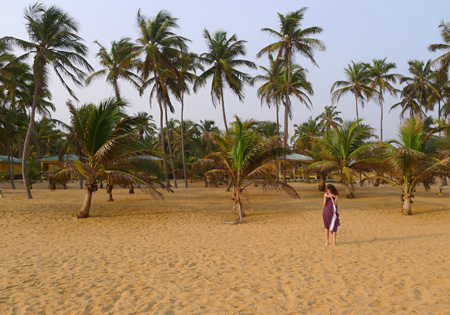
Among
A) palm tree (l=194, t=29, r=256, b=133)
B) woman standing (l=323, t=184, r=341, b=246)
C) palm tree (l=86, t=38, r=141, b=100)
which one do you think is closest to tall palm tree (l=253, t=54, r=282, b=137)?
palm tree (l=194, t=29, r=256, b=133)

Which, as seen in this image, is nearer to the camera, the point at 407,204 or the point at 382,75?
the point at 407,204

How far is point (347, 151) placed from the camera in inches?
639

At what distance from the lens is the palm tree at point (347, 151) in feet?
51.6

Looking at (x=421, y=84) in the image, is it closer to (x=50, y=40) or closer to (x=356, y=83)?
(x=356, y=83)

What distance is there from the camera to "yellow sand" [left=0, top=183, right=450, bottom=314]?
12.8 ft

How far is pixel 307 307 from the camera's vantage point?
3.79m

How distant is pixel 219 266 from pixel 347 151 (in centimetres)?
1301

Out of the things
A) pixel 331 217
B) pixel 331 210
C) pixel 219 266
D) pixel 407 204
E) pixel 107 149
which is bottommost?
pixel 219 266

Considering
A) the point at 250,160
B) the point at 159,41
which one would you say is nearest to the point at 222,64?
the point at 159,41

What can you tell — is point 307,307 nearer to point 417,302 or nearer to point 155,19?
point 417,302

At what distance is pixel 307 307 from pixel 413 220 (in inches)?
338

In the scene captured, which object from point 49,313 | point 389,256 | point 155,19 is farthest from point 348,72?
point 49,313

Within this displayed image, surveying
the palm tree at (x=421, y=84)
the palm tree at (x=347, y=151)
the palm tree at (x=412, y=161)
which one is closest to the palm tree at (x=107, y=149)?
the palm tree at (x=412, y=161)

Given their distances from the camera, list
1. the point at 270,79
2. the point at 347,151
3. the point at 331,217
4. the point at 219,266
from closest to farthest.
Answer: the point at 219,266
the point at 331,217
the point at 347,151
the point at 270,79
